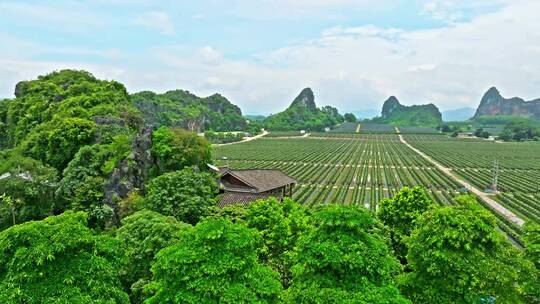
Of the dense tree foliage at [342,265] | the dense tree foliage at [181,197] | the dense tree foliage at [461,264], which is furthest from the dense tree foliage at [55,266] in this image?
the dense tree foliage at [181,197]

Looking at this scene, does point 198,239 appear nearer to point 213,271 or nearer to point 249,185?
point 213,271

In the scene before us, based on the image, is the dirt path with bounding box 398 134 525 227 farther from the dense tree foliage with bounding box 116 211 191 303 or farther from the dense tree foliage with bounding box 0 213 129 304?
the dense tree foliage with bounding box 0 213 129 304

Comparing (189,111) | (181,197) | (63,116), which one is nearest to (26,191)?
(181,197)

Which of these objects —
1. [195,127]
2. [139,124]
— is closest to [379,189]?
[139,124]

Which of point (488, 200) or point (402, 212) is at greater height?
point (402, 212)

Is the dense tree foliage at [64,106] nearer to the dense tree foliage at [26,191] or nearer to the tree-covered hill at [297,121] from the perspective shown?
the dense tree foliage at [26,191]

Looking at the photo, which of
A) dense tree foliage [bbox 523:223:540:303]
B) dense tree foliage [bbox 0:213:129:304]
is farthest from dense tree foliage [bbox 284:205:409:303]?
dense tree foliage [bbox 0:213:129:304]

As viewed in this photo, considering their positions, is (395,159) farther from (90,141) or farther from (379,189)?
(90,141)
